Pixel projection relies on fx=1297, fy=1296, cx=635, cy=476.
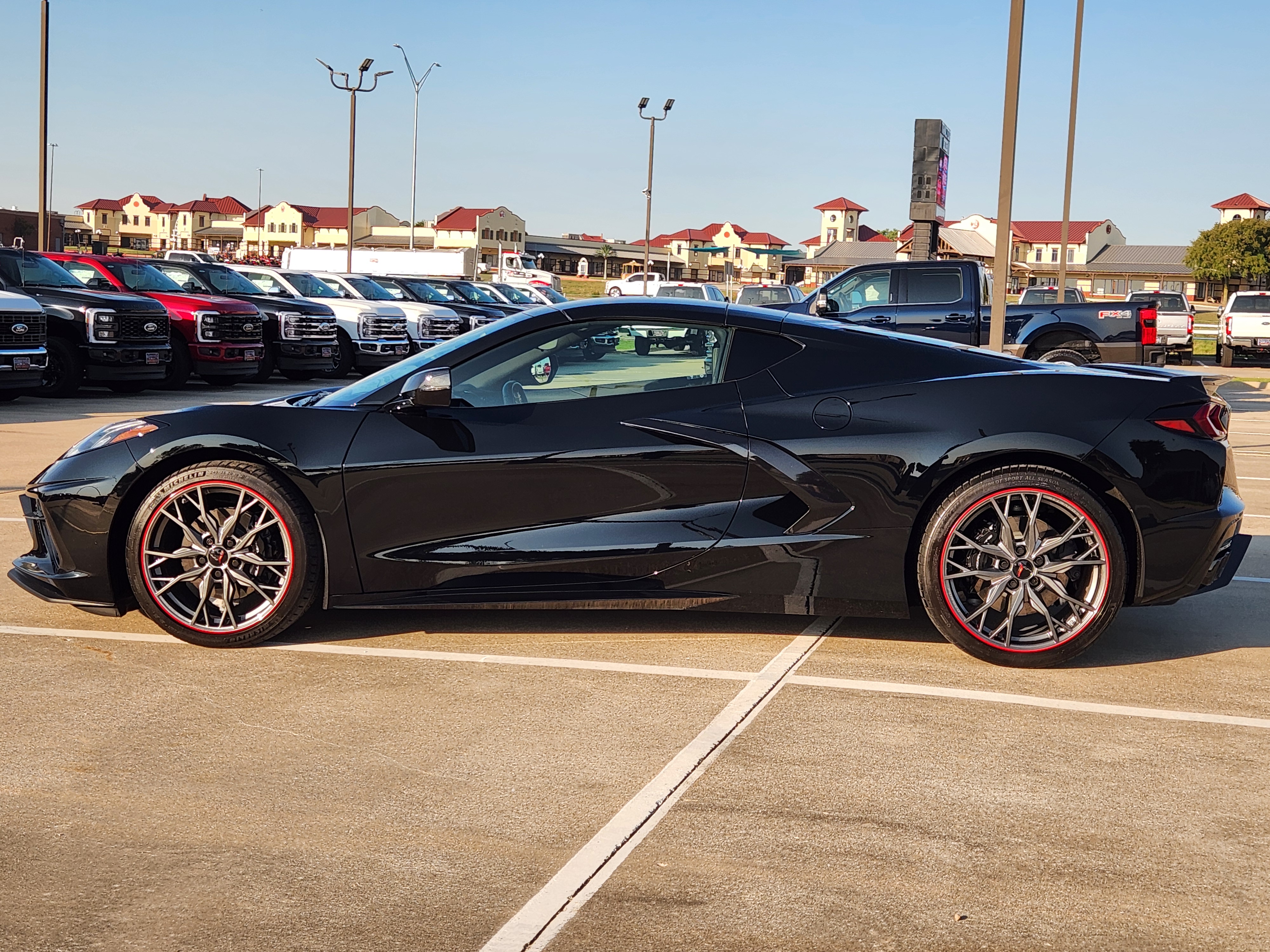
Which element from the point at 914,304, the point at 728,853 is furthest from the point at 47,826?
the point at 914,304

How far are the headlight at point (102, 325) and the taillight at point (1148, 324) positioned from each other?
1355 cm

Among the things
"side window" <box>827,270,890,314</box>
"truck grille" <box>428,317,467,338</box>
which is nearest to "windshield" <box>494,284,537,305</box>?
"truck grille" <box>428,317,467,338</box>

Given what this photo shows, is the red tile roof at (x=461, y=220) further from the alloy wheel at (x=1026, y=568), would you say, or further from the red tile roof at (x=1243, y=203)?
the alloy wheel at (x=1026, y=568)

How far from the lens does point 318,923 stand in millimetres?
2883

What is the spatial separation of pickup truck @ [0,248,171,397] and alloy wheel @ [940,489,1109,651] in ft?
45.7

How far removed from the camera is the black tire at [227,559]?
5.08 m

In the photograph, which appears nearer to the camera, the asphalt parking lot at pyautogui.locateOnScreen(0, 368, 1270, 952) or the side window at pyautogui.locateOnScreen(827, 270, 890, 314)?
the asphalt parking lot at pyautogui.locateOnScreen(0, 368, 1270, 952)

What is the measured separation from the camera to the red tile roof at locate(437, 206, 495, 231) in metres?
134

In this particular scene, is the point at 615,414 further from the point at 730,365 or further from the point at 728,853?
the point at 728,853

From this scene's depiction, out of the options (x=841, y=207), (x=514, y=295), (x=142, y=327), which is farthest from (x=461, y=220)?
(x=142, y=327)

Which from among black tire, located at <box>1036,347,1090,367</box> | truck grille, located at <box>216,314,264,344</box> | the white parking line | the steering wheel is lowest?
the white parking line

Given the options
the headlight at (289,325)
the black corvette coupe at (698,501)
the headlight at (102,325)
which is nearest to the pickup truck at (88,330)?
the headlight at (102,325)

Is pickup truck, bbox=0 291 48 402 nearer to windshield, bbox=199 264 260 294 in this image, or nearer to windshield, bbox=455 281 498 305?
windshield, bbox=199 264 260 294

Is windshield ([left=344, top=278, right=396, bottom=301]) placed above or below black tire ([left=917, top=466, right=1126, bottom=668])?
above
